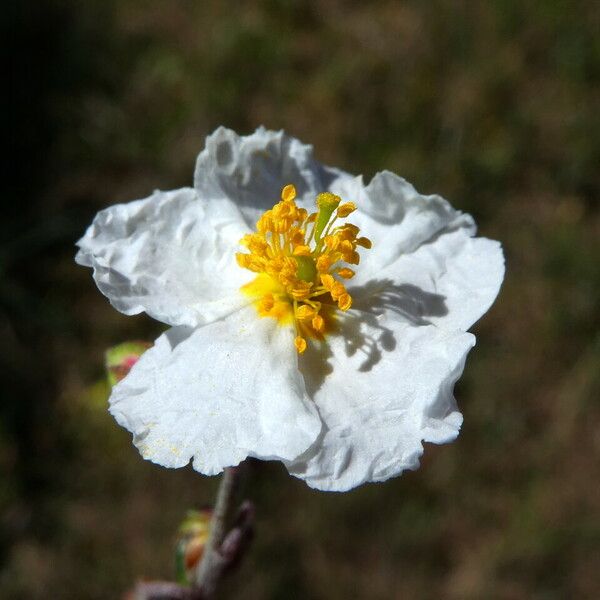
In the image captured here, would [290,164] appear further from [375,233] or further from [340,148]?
[340,148]

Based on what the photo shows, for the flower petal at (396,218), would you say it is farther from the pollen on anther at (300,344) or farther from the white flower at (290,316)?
the pollen on anther at (300,344)

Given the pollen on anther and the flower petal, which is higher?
the flower petal

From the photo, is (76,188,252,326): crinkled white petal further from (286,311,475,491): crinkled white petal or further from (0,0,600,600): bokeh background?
(0,0,600,600): bokeh background

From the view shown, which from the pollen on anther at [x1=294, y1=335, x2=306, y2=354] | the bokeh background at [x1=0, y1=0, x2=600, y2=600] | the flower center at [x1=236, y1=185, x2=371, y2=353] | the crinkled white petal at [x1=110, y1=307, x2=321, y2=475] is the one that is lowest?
the bokeh background at [x1=0, y1=0, x2=600, y2=600]

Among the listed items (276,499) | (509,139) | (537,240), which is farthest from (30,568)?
(509,139)

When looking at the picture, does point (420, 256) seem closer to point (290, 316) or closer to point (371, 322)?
point (371, 322)

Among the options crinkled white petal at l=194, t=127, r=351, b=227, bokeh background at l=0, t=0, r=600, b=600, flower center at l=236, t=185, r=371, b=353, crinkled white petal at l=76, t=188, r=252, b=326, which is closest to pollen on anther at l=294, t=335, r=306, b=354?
flower center at l=236, t=185, r=371, b=353

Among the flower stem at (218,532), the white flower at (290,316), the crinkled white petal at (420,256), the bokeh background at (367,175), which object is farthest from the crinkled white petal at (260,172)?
the bokeh background at (367,175)
